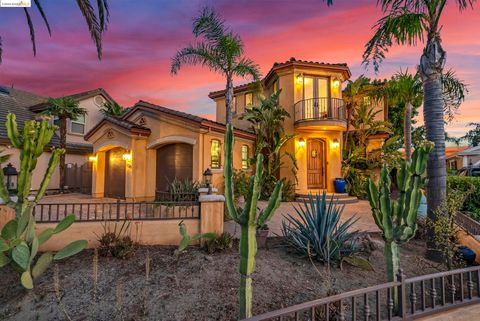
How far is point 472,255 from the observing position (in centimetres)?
495

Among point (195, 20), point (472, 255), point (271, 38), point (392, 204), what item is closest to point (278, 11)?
point (271, 38)

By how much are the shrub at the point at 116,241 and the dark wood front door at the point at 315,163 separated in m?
11.2

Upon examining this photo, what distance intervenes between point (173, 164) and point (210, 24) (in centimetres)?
641

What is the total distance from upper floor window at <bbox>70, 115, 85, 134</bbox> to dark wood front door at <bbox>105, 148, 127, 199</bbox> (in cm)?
618

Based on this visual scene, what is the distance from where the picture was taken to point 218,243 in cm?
559

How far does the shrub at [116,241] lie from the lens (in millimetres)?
5230

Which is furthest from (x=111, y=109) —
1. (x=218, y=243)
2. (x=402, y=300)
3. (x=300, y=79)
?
(x=402, y=300)

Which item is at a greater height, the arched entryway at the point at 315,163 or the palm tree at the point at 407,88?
the palm tree at the point at 407,88

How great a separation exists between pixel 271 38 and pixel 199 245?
8.92m

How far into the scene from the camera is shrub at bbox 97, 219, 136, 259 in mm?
5230

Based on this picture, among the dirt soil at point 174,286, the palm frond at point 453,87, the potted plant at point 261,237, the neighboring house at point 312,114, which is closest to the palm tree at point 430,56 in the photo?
the dirt soil at point 174,286

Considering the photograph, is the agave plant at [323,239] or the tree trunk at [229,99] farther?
the tree trunk at [229,99]

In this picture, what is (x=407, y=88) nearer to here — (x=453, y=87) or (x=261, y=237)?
(x=453, y=87)

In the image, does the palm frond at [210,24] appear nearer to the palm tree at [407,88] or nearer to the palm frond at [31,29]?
the palm frond at [31,29]
